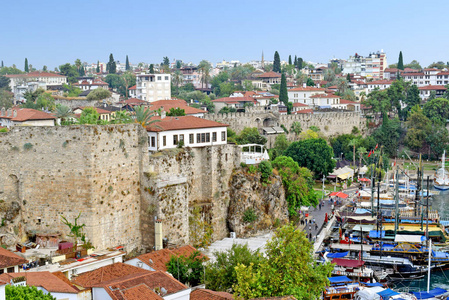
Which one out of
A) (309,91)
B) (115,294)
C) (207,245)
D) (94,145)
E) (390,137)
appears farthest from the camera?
(309,91)

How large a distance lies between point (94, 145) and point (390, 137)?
72.0 meters

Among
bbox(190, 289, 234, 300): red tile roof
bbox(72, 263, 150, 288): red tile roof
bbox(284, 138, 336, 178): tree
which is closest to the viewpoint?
bbox(190, 289, 234, 300): red tile roof

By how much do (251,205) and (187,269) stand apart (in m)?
13.2

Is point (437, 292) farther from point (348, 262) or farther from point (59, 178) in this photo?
point (59, 178)

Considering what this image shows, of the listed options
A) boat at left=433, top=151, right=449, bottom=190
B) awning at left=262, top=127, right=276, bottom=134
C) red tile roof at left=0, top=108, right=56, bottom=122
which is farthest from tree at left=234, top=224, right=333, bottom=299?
awning at left=262, top=127, right=276, bottom=134

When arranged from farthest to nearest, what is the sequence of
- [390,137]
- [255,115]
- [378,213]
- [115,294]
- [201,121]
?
[390,137] → [255,115] → [378,213] → [201,121] → [115,294]

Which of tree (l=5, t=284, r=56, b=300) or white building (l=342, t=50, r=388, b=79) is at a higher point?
white building (l=342, t=50, r=388, b=79)

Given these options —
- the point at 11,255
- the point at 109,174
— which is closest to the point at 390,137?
the point at 109,174

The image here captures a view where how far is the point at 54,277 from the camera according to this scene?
29.9m

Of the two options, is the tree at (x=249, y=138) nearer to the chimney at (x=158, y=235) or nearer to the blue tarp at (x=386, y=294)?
the chimney at (x=158, y=235)

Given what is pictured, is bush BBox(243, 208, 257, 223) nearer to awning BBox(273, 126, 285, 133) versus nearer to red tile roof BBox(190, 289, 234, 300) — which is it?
A: red tile roof BBox(190, 289, 234, 300)

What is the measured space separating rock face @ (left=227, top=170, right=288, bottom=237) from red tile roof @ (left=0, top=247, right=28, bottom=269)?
1814 centimetres

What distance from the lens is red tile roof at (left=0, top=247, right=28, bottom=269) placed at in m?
30.5

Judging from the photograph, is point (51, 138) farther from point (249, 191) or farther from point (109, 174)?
point (249, 191)
